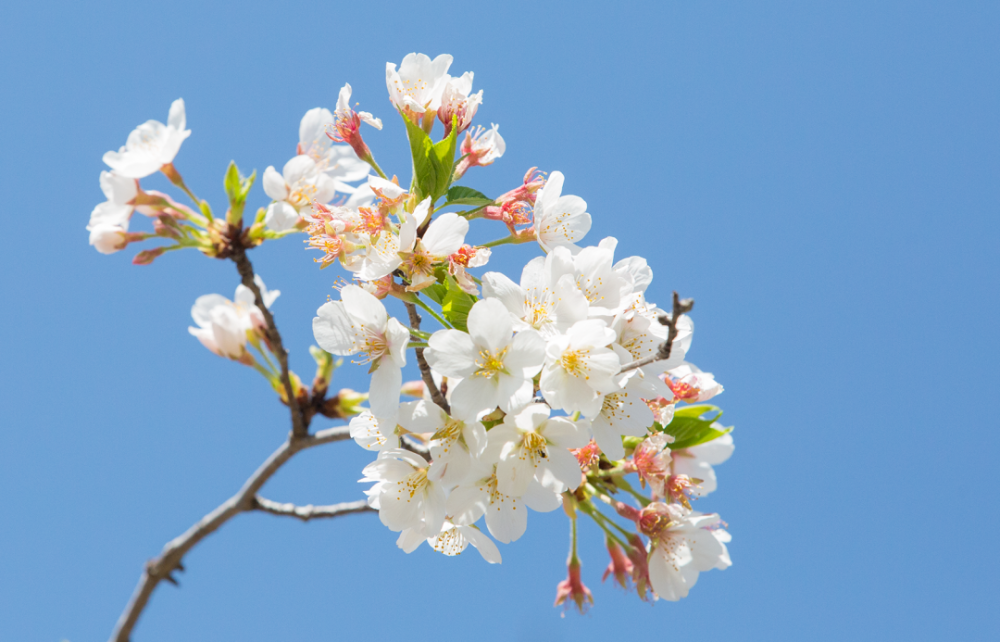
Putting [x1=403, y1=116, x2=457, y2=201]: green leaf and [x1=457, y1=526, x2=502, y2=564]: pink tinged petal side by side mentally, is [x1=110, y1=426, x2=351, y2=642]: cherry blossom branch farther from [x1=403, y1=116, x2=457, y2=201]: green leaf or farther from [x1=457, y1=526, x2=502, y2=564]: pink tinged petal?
[x1=403, y1=116, x2=457, y2=201]: green leaf

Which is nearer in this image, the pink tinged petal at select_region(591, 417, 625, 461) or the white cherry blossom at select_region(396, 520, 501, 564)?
the pink tinged petal at select_region(591, 417, 625, 461)

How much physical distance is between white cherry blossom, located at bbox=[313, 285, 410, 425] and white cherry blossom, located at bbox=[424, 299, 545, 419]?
0.13 metres

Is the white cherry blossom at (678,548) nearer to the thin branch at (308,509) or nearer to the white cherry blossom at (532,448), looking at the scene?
the white cherry blossom at (532,448)

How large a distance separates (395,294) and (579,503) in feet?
3.25

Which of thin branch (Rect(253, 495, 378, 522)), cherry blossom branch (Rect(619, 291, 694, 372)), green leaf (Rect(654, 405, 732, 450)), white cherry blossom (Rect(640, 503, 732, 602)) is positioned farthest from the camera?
thin branch (Rect(253, 495, 378, 522))

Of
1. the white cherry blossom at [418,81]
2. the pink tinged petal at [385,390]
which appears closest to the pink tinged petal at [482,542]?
the pink tinged petal at [385,390]

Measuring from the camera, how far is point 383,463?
181 centimetres

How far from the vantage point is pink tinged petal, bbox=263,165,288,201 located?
2.54 metres

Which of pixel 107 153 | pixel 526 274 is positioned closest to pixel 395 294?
pixel 526 274

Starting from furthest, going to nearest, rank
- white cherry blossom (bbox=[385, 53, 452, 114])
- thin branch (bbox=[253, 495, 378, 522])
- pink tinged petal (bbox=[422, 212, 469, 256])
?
thin branch (bbox=[253, 495, 378, 522])
white cherry blossom (bbox=[385, 53, 452, 114])
pink tinged petal (bbox=[422, 212, 469, 256])

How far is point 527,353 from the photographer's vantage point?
157 cm

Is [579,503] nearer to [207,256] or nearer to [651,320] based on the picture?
[651,320]

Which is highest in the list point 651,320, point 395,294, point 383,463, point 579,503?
point 651,320

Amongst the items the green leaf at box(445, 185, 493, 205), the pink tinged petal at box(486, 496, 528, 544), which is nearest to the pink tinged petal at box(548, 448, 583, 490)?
the pink tinged petal at box(486, 496, 528, 544)
